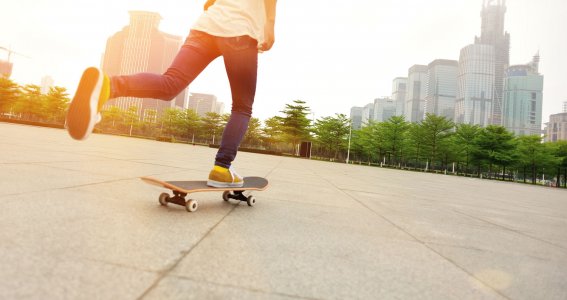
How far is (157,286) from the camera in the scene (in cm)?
81

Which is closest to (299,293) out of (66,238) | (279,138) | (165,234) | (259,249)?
(259,249)

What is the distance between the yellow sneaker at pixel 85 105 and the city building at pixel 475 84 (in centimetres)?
19067

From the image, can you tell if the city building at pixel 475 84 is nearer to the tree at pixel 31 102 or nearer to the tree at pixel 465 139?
the tree at pixel 465 139

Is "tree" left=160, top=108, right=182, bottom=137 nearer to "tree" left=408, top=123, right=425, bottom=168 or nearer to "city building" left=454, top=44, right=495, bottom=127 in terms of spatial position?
"tree" left=408, top=123, right=425, bottom=168

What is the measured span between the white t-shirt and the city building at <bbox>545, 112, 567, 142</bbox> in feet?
585

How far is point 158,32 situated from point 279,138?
91.7 metres

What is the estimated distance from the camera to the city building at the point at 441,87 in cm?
17138

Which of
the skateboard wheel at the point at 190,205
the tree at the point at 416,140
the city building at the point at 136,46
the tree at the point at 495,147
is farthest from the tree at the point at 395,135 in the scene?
the city building at the point at 136,46

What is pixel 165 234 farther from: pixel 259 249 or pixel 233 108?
pixel 233 108

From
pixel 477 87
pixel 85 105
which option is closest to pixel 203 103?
pixel 477 87

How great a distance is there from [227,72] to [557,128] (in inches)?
7423

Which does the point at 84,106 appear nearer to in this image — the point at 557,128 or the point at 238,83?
the point at 238,83

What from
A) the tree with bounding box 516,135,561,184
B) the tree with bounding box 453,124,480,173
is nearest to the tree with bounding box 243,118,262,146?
the tree with bounding box 453,124,480,173

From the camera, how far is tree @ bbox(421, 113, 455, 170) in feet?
140
